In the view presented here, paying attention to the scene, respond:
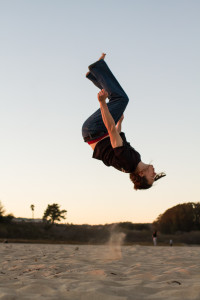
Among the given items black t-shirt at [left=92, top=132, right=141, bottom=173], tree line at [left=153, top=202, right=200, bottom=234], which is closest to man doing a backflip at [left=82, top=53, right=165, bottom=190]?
black t-shirt at [left=92, top=132, right=141, bottom=173]

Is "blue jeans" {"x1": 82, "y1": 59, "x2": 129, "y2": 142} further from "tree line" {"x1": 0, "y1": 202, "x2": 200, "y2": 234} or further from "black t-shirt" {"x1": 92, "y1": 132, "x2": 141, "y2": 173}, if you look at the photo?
"tree line" {"x1": 0, "y1": 202, "x2": 200, "y2": 234}

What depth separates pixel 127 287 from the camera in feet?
11.9

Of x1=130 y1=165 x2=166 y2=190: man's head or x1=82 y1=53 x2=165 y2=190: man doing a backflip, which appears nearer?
x1=82 y1=53 x2=165 y2=190: man doing a backflip

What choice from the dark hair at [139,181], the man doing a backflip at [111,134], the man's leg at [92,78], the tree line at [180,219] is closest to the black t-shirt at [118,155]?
the man doing a backflip at [111,134]

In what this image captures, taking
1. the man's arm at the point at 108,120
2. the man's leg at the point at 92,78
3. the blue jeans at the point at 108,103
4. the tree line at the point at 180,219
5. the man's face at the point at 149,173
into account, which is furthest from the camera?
the tree line at the point at 180,219

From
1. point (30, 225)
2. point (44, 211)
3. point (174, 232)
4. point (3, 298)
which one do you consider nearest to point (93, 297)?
point (3, 298)

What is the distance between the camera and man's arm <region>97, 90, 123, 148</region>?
13.8 ft

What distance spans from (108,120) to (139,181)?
0.96 m

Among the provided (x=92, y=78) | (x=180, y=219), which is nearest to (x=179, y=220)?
A: (x=180, y=219)

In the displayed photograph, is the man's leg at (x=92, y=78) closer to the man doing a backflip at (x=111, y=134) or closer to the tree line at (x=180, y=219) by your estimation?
the man doing a backflip at (x=111, y=134)

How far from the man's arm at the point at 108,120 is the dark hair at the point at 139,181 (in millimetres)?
555

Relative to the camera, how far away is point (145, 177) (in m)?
4.45

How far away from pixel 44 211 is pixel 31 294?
61.7 metres

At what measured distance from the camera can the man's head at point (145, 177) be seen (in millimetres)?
4449
